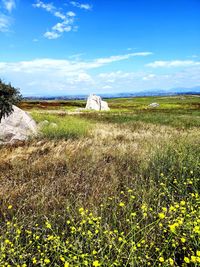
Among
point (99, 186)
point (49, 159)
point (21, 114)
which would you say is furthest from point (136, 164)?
point (21, 114)

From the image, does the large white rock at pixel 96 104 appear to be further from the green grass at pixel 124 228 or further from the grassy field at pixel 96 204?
the green grass at pixel 124 228

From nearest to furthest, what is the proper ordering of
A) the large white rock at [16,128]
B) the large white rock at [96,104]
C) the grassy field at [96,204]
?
the grassy field at [96,204]
the large white rock at [16,128]
the large white rock at [96,104]

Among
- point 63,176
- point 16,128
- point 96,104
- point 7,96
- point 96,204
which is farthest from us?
point 96,104

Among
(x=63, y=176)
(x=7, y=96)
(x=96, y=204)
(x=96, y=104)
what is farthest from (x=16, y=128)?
(x=96, y=104)

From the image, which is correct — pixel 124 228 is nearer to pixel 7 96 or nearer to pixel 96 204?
pixel 96 204

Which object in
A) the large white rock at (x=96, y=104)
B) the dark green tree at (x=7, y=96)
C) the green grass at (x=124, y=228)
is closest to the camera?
the green grass at (x=124, y=228)

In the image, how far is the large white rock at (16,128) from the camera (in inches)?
549

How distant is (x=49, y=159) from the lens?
8.41 m

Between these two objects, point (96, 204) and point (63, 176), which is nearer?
point (96, 204)

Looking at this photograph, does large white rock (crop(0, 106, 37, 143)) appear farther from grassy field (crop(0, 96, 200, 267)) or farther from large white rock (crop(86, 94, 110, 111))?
large white rock (crop(86, 94, 110, 111))

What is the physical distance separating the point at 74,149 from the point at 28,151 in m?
1.78

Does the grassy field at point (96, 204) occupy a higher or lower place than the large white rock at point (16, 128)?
lower

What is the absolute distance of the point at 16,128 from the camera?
1484 centimetres

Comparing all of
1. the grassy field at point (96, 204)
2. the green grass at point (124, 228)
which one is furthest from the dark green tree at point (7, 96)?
the green grass at point (124, 228)
